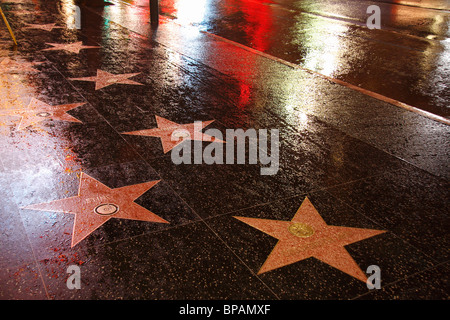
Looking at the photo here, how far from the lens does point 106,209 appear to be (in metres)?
2.63

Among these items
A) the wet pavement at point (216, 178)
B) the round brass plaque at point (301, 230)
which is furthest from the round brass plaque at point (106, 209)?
the round brass plaque at point (301, 230)

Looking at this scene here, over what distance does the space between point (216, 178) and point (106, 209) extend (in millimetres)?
898

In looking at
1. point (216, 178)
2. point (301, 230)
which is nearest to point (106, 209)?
point (216, 178)

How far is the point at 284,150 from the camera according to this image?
3584 mm

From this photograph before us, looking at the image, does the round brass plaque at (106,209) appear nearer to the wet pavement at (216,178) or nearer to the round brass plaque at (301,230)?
the wet pavement at (216,178)

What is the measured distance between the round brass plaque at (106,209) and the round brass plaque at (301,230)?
1.19m

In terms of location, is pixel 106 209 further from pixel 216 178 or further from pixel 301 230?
pixel 301 230

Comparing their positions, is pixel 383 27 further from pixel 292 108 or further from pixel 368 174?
pixel 368 174

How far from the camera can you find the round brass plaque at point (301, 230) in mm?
2473

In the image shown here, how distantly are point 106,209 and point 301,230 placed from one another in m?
1.32

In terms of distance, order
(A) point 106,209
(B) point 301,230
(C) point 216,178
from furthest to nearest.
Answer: (C) point 216,178
(A) point 106,209
(B) point 301,230

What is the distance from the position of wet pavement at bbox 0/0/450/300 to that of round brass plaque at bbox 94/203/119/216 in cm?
3

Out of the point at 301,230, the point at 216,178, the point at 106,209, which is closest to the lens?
the point at 301,230

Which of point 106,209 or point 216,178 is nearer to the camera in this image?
point 106,209
